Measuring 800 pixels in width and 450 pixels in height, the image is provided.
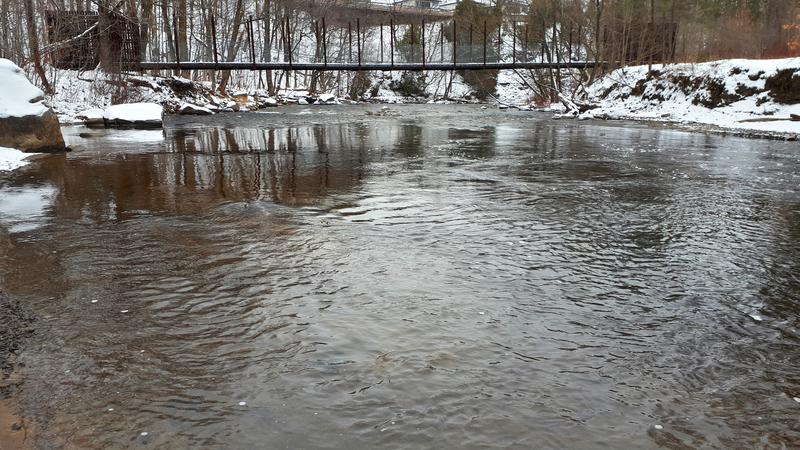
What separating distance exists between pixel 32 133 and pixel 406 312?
1327 centimetres

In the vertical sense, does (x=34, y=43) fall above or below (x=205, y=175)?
above

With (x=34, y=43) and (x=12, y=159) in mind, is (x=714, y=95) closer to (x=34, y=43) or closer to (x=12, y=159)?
(x=12, y=159)

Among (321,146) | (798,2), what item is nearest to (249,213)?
(321,146)

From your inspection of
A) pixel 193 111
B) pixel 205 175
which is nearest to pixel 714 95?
pixel 205 175

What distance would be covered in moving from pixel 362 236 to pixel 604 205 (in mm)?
4118

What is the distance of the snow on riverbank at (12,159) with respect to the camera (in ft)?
41.6

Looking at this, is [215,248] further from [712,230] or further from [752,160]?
[752,160]

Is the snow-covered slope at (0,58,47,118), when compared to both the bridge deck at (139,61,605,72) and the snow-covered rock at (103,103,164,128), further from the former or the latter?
the bridge deck at (139,61,605,72)

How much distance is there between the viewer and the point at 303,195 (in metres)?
10.0

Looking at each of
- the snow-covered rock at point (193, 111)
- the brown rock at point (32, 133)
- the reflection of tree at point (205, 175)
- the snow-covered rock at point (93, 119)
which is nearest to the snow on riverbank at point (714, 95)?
the reflection of tree at point (205, 175)

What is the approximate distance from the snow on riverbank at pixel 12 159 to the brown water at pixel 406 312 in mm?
1882

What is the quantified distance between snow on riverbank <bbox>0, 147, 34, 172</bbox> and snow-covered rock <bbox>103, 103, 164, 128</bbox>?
8844 millimetres

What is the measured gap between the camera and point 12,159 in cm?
1344

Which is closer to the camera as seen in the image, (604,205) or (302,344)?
(302,344)
